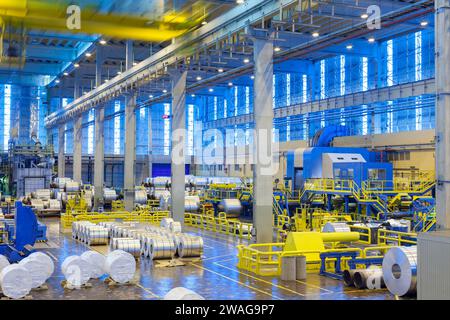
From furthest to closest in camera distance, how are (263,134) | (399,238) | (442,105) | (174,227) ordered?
1. (174,227)
2. (263,134)
3. (399,238)
4. (442,105)

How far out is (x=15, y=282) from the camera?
554 inches

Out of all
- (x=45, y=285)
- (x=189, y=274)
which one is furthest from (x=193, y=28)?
(x=45, y=285)

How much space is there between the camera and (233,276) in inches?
675

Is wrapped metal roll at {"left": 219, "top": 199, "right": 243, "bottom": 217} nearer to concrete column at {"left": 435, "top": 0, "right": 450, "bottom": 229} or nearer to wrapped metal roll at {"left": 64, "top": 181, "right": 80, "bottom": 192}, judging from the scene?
wrapped metal roll at {"left": 64, "top": 181, "right": 80, "bottom": 192}

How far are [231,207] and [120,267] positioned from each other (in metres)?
20.2

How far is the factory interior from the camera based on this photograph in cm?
1488

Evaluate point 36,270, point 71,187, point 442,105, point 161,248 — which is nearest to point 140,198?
point 71,187

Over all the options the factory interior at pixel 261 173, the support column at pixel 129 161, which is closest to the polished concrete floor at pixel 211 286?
the factory interior at pixel 261 173

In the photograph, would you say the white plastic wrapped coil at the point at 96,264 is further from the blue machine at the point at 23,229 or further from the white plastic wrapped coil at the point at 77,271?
the blue machine at the point at 23,229

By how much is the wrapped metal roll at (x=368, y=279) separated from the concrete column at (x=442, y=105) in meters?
2.90

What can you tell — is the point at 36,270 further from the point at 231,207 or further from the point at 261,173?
the point at 231,207
